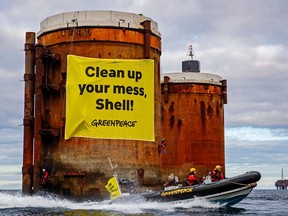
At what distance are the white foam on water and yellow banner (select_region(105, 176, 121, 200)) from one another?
1.53ft

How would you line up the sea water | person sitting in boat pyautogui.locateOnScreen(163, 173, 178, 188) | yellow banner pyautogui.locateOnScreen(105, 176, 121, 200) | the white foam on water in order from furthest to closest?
person sitting in boat pyautogui.locateOnScreen(163, 173, 178, 188) → yellow banner pyautogui.locateOnScreen(105, 176, 121, 200) → the white foam on water → the sea water

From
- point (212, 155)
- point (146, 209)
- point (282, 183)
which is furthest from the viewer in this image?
point (282, 183)

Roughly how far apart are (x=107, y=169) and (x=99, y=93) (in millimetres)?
4662

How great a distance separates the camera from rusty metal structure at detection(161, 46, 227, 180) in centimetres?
5641

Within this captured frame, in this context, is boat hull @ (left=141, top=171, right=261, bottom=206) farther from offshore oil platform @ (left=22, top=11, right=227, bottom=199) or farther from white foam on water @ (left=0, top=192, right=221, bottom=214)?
offshore oil platform @ (left=22, top=11, right=227, bottom=199)

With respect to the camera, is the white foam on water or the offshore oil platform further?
the offshore oil platform

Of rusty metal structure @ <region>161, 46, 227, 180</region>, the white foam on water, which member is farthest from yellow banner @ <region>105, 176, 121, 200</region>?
rusty metal structure @ <region>161, 46, 227, 180</region>

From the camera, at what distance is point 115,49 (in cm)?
3912

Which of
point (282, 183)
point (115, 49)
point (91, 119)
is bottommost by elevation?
point (282, 183)

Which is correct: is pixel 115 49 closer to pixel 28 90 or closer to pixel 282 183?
pixel 28 90

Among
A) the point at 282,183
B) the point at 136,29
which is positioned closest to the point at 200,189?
the point at 136,29

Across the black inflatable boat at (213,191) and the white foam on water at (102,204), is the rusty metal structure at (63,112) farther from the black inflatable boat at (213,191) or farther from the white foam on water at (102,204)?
the black inflatable boat at (213,191)

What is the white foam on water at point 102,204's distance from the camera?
32.5 meters

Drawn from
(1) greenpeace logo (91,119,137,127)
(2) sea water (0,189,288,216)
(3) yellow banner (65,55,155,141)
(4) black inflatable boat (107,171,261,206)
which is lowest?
(2) sea water (0,189,288,216)
